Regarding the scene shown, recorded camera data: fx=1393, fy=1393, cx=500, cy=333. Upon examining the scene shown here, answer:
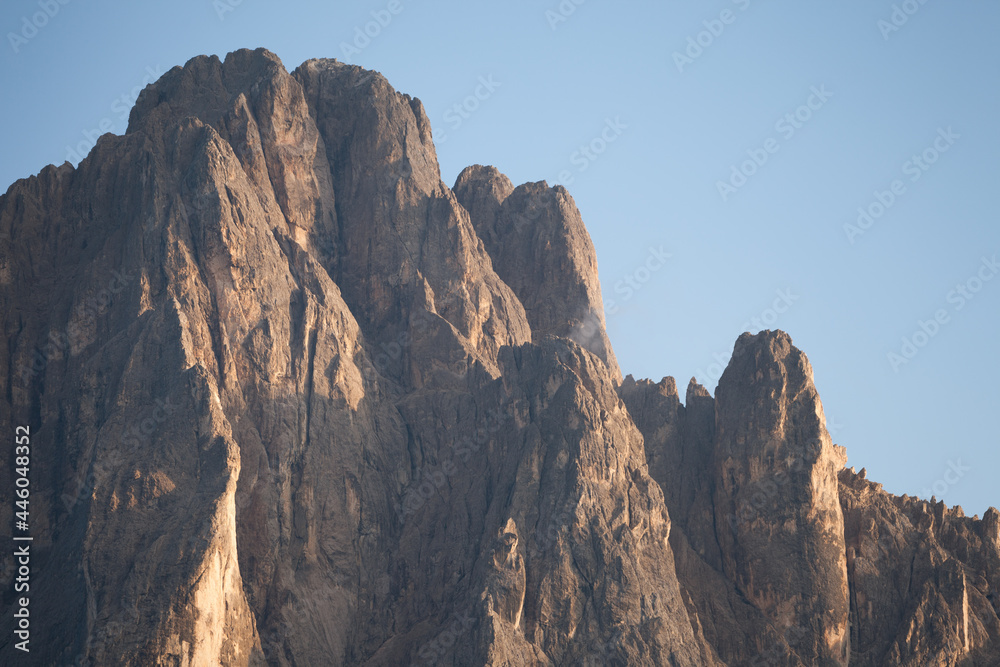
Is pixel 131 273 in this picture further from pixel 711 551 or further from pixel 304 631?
pixel 711 551

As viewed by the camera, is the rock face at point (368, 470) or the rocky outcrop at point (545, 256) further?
the rocky outcrop at point (545, 256)

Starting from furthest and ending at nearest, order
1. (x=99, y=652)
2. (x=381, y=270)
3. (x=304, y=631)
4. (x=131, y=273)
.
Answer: (x=381, y=270) → (x=131, y=273) → (x=304, y=631) → (x=99, y=652)

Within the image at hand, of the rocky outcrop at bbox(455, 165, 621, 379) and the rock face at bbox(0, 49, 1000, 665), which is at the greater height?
the rocky outcrop at bbox(455, 165, 621, 379)

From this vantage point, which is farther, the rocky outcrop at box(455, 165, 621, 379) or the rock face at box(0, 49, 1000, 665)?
the rocky outcrop at box(455, 165, 621, 379)

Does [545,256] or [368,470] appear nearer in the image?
[368,470]

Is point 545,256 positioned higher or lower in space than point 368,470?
higher

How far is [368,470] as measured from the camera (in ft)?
320

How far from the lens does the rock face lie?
279 feet

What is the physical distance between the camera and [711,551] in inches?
3856

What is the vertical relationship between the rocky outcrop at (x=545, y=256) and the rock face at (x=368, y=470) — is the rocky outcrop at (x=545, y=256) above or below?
above

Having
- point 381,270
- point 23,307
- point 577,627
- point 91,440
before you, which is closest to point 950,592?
point 577,627

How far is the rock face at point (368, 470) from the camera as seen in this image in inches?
3346

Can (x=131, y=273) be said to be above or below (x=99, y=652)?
above

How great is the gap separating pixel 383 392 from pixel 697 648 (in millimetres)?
29837
